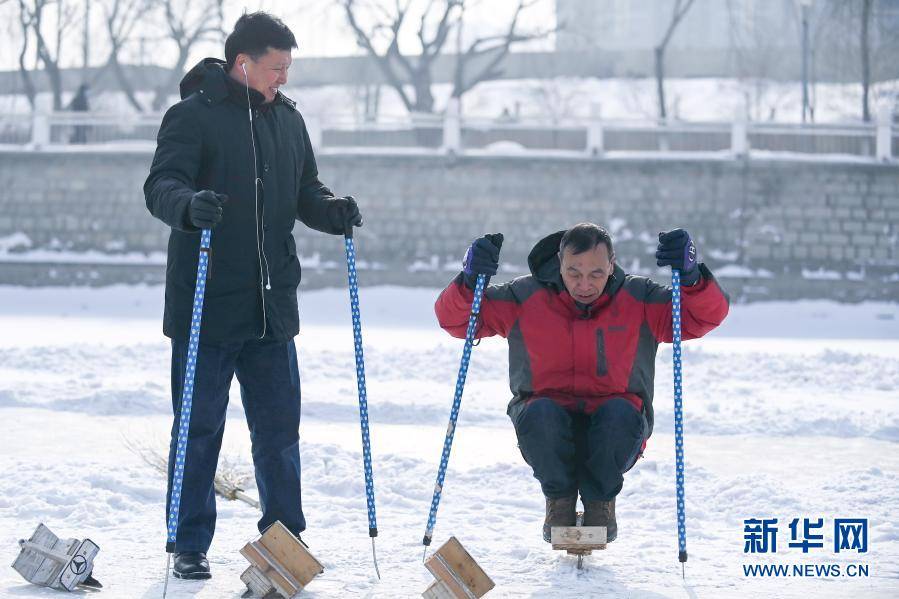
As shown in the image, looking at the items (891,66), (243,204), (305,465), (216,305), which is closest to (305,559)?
(216,305)

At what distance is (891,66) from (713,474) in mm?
29219

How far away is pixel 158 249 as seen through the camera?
73.0ft

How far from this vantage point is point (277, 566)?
346cm

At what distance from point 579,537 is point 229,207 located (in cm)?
148

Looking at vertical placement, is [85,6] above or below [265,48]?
above

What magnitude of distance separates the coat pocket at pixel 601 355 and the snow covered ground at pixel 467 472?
0.61 metres

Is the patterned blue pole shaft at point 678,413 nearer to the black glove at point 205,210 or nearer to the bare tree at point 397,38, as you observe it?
the black glove at point 205,210

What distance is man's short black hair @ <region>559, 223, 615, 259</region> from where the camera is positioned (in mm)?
3832

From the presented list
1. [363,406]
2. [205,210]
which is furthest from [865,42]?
[205,210]

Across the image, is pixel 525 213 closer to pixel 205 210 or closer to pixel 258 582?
pixel 205 210

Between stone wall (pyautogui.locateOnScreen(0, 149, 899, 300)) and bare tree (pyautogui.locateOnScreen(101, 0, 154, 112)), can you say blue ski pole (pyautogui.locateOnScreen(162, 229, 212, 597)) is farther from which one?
bare tree (pyautogui.locateOnScreen(101, 0, 154, 112))

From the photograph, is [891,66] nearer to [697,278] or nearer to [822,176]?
[822,176]

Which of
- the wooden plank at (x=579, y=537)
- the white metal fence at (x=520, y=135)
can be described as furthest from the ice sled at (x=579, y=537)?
the white metal fence at (x=520, y=135)

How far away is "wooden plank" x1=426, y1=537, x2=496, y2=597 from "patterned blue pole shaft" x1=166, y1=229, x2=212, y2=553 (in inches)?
31.0
